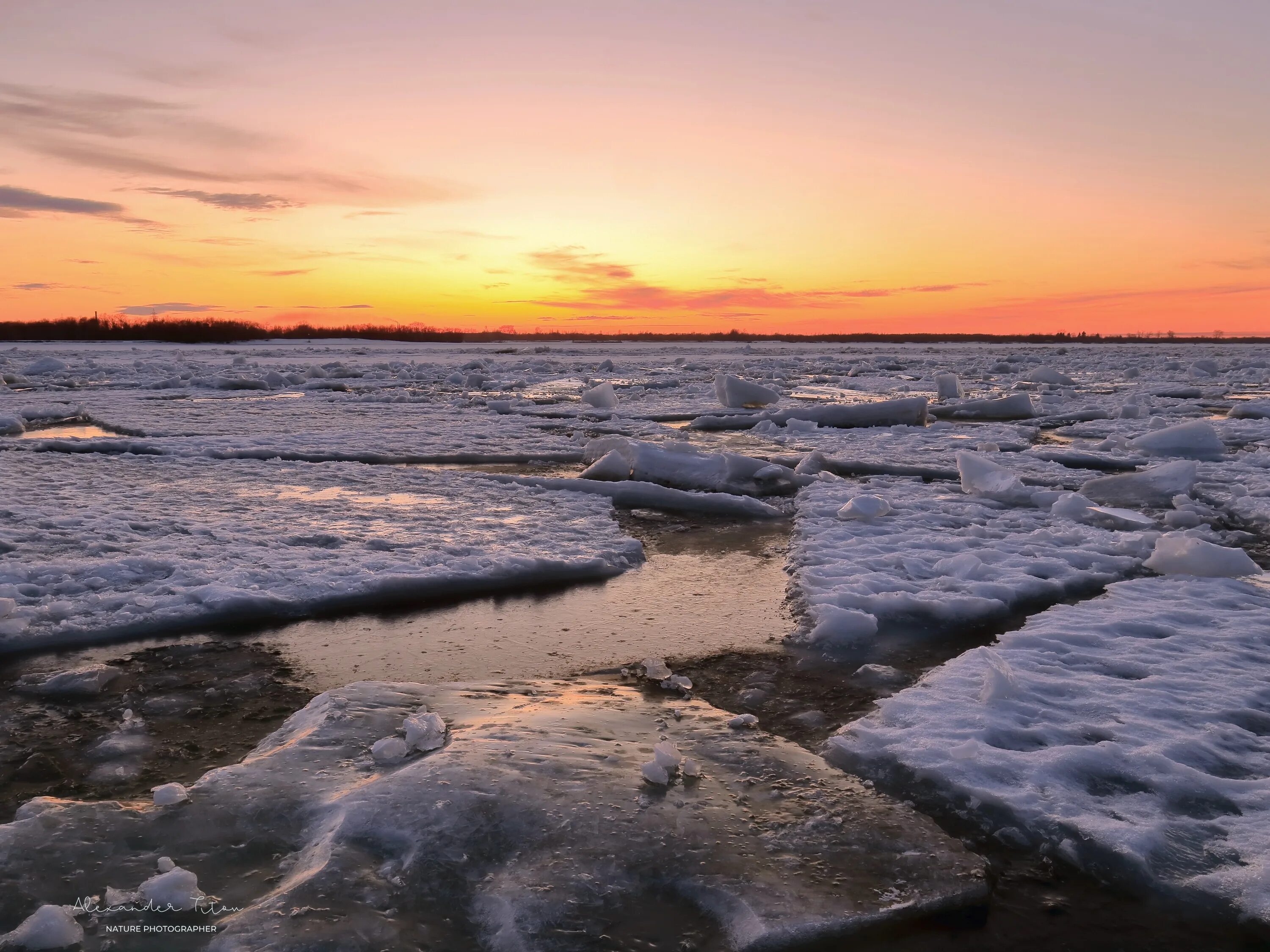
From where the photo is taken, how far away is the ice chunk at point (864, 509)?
616 cm

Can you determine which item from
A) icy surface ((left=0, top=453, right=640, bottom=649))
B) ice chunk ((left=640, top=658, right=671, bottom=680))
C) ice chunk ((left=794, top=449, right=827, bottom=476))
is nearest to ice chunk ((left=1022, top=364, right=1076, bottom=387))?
ice chunk ((left=794, top=449, right=827, bottom=476))

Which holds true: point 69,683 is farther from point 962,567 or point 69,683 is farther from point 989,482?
point 989,482

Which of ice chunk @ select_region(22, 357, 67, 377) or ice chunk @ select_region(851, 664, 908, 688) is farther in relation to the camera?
ice chunk @ select_region(22, 357, 67, 377)

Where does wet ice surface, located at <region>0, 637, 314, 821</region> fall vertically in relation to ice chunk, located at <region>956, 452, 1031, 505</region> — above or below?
below

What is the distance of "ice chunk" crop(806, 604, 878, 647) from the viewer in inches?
151

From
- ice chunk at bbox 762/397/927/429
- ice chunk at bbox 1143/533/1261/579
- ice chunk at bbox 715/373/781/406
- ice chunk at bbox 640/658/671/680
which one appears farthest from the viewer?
ice chunk at bbox 715/373/781/406

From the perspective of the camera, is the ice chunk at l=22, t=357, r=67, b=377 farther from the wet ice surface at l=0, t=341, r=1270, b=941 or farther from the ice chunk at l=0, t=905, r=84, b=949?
the ice chunk at l=0, t=905, r=84, b=949

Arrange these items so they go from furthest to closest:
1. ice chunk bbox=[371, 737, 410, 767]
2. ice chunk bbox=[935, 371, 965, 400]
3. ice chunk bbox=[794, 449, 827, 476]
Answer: ice chunk bbox=[935, 371, 965, 400] < ice chunk bbox=[794, 449, 827, 476] < ice chunk bbox=[371, 737, 410, 767]

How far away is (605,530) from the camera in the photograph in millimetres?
5715

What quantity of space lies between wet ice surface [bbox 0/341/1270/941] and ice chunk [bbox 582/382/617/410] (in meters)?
1.23

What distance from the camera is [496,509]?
6238 mm

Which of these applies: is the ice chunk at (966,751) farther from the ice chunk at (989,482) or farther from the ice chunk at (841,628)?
the ice chunk at (989,482)

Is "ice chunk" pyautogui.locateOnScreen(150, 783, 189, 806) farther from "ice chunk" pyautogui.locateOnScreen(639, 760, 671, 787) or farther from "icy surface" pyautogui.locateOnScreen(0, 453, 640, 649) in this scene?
"icy surface" pyautogui.locateOnScreen(0, 453, 640, 649)

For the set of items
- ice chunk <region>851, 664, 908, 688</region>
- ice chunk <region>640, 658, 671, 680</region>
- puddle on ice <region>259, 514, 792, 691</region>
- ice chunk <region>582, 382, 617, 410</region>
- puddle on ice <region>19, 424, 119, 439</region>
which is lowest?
ice chunk <region>851, 664, 908, 688</region>
